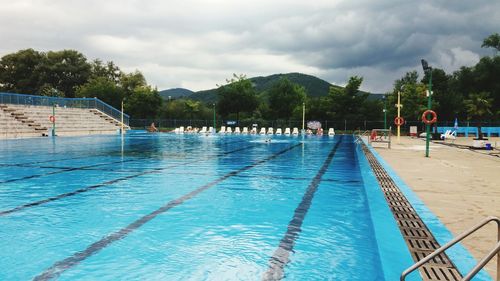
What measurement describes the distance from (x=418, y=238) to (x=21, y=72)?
3369 inches

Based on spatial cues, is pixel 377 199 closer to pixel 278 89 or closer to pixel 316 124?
pixel 316 124

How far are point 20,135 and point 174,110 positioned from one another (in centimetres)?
3324

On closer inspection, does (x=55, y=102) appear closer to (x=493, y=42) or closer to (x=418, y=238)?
(x=418, y=238)

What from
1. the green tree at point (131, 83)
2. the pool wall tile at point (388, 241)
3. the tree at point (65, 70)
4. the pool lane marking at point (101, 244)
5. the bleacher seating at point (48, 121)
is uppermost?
the tree at point (65, 70)

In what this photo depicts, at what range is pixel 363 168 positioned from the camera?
1166cm

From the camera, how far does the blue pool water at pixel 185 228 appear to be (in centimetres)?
394

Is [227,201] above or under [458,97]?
under

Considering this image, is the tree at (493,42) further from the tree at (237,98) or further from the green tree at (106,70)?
the green tree at (106,70)

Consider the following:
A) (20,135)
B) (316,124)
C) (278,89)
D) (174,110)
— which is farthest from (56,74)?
(316,124)

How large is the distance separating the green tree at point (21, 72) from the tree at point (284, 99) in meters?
44.5

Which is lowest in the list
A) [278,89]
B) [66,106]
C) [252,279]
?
[252,279]

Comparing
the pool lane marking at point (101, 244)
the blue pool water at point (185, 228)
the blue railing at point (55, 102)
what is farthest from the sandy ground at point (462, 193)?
the blue railing at point (55, 102)

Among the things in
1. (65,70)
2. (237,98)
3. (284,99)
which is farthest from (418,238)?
(65,70)

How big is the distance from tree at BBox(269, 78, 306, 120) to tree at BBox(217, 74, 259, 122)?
215 inches
